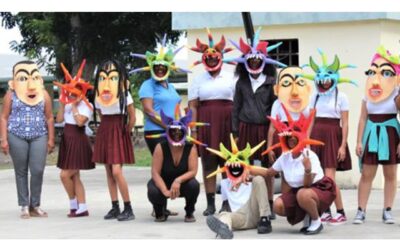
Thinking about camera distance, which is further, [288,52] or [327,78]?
[288,52]

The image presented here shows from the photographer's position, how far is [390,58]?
808cm

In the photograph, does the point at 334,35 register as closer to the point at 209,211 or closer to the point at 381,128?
the point at 381,128

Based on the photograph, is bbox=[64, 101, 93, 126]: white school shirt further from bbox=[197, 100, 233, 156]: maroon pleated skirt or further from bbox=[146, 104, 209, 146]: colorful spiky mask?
bbox=[197, 100, 233, 156]: maroon pleated skirt

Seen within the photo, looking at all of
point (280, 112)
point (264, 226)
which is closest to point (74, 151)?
point (280, 112)

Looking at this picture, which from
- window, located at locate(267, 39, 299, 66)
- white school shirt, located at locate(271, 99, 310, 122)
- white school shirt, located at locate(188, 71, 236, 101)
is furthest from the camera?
window, located at locate(267, 39, 299, 66)

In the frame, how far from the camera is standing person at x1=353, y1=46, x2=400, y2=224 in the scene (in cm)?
804

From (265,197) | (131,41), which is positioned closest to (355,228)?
(265,197)

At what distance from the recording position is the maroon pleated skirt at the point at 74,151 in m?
8.79

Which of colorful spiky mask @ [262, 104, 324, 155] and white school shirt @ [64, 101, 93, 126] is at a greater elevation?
white school shirt @ [64, 101, 93, 126]

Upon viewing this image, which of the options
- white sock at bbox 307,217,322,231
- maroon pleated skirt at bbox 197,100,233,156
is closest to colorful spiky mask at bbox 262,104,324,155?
white sock at bbox 307,217,322,231

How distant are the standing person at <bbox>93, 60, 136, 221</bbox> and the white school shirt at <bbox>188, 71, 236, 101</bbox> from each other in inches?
30.1

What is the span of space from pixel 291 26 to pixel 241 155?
4.65 meters

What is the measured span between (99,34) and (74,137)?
17.1m

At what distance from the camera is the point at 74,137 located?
8.83 meters
